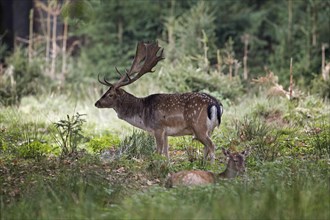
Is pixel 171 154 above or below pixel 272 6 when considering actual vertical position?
below

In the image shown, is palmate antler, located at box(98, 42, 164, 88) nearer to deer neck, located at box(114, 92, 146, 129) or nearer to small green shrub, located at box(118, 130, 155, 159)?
deer neck, located at box(114, 92, 146, 129)

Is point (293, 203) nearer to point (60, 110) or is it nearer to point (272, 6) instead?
point (60, 110)

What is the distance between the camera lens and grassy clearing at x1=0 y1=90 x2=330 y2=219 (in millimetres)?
6375

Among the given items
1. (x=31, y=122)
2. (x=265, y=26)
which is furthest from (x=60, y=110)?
(x=265, y=26)

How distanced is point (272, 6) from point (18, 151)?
17042 mm

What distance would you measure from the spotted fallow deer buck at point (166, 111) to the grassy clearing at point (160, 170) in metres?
0.31

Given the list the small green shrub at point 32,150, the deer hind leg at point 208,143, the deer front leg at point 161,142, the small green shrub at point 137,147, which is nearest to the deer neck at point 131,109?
the small green shrub at point 137,147

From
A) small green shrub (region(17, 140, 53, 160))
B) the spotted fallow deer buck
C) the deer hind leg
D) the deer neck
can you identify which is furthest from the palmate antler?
the deer hind leg

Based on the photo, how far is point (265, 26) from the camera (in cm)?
2545

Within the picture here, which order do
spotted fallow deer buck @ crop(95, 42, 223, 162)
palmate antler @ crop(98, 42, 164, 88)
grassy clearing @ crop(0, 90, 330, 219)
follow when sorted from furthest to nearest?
palmate antler @ crop(98, 42, 164, 88) < spotted fallow deer buck @ crop(95, 42, 223, 162) < grassy clearing @ crop(0, 90, 330, 219)

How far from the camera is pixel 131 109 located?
10.6m

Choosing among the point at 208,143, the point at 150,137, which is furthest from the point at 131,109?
the point at 208,143

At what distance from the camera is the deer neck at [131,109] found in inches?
411

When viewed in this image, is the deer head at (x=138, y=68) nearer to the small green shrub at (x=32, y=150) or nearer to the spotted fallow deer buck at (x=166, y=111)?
the spotted fallow deer buck at (x=166, y=111)
